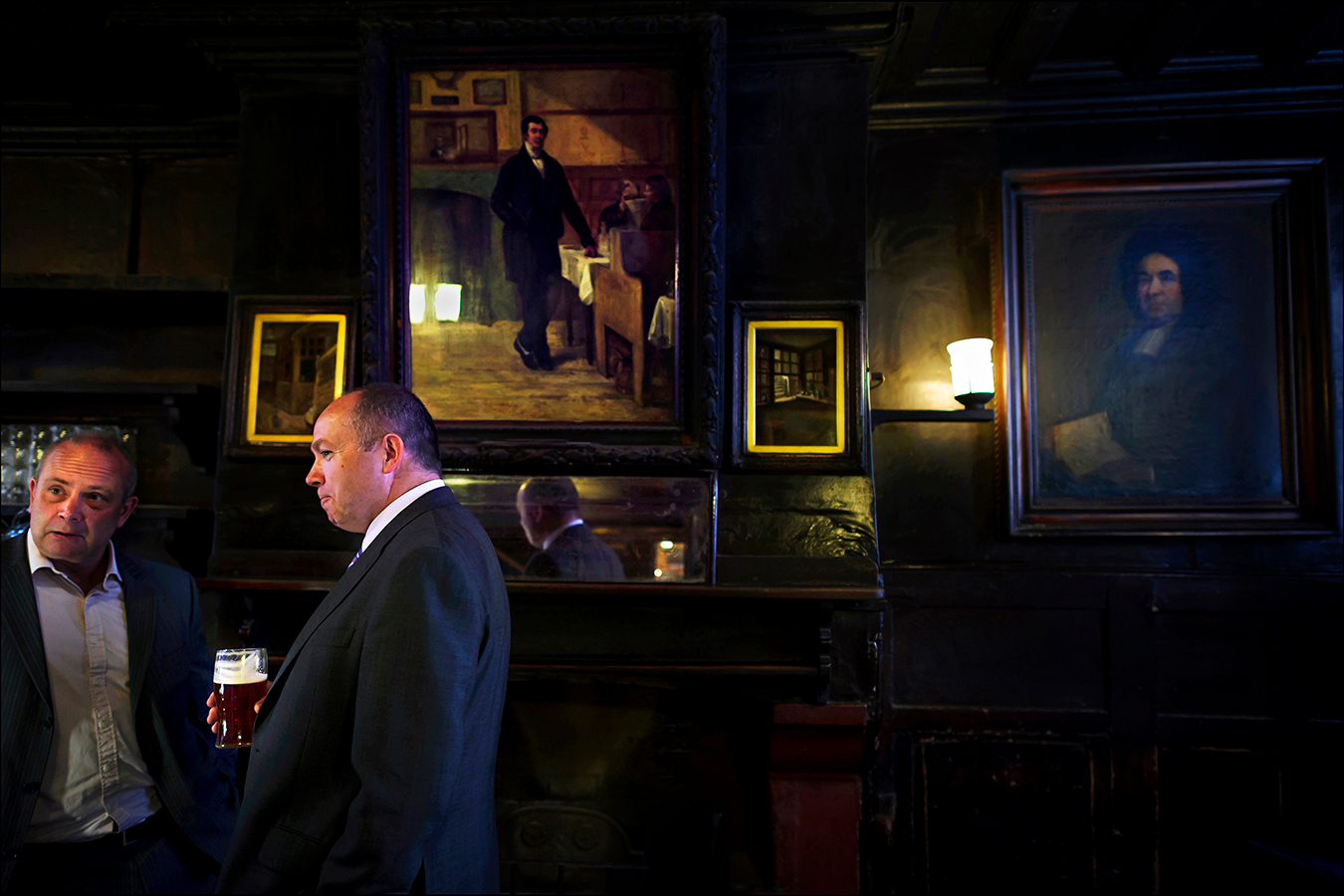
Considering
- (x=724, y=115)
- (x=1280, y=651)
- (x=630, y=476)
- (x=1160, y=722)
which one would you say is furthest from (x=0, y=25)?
(x=1280, y=651)

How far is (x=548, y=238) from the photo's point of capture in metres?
2.71

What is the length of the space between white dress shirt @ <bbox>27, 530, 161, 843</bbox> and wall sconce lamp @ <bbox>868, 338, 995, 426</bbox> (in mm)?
2456

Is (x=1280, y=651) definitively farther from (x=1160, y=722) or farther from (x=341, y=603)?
(x=341, y=603)

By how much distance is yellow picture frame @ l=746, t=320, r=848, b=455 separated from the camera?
2.72 metres

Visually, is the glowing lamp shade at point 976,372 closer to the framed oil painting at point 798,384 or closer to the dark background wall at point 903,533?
the dark background wall at point 903,533

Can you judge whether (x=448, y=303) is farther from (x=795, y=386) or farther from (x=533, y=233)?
(x=795, y=386)

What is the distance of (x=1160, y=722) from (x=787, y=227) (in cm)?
233

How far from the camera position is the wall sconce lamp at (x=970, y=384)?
2.82 metres

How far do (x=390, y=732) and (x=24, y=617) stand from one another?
1.28 metres

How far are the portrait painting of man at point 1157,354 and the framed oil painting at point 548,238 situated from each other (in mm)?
1432

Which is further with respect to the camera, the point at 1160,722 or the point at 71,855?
the point at 1160,722

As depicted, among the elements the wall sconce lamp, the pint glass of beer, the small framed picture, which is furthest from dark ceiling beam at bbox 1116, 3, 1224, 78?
the pint glass of beer

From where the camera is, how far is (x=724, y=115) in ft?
8.90

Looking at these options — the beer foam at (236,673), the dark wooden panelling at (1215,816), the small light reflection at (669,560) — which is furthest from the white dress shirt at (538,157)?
the dark wooden panelling at (1215,816)
